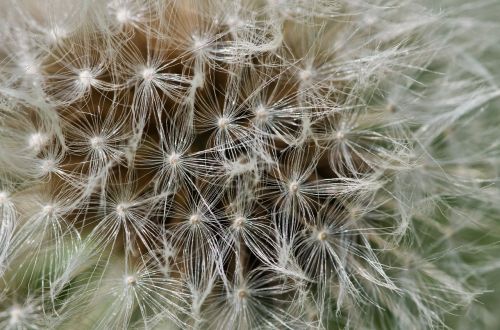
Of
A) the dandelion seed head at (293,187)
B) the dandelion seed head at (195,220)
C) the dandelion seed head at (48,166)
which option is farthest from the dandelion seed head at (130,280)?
the dandelion seed head at (293,187)

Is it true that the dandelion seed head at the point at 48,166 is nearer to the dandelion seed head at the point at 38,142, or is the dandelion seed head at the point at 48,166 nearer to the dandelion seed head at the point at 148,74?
the dandelion seed head at the point at 38,142


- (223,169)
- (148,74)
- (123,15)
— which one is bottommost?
(223,169)

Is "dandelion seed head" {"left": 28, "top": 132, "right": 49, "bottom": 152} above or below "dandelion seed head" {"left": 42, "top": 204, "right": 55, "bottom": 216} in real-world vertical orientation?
above

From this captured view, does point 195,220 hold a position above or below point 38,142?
below

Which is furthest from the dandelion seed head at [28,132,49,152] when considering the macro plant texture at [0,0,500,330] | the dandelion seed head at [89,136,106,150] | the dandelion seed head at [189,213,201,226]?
the dandelion seed head at [189,213,201,226]

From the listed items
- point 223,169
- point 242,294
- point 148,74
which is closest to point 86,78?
point 148,74

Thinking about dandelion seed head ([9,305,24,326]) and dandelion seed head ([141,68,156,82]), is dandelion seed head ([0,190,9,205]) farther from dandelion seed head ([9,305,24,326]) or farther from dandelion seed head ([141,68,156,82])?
dandelion seed head ([141,68,156,82])

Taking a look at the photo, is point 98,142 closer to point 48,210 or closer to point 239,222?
point 48,210

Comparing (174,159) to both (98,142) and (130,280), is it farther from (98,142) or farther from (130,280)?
(130,280)
